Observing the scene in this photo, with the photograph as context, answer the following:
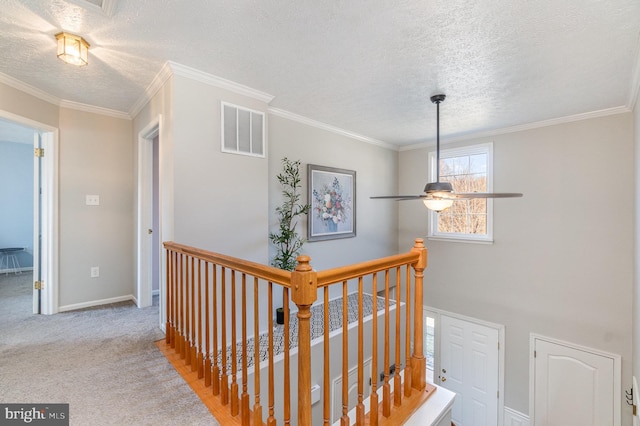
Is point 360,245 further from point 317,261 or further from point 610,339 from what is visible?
point 610,339

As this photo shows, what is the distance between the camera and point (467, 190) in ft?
14.5

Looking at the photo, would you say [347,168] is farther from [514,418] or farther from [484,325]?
[514,418]

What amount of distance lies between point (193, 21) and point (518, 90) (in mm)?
2903

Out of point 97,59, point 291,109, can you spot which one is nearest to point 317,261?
point 291,109

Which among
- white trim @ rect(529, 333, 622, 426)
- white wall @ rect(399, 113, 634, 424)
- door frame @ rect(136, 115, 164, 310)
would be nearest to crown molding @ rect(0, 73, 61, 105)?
door frame @ rect(136, 115, 164, 310)

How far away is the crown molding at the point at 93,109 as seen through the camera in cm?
308

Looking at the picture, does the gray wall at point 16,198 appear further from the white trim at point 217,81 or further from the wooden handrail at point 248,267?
the wooden handrail at point 248,267

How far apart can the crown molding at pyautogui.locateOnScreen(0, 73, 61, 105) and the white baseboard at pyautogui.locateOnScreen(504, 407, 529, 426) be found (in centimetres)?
666

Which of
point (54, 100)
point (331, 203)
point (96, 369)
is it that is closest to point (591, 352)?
point (331, 203)

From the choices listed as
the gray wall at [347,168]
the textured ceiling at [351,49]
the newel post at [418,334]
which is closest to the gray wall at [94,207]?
the textured ceiling at [351,49]

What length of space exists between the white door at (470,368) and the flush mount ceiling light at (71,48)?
5233mm

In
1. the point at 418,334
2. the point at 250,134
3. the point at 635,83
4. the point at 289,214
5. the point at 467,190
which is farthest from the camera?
the point at 467,190

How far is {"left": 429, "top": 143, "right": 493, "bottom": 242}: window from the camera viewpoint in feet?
13.7

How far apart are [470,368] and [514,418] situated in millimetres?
715
